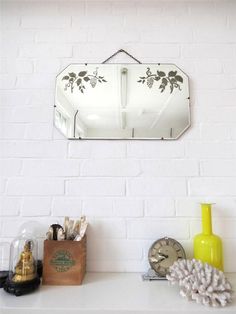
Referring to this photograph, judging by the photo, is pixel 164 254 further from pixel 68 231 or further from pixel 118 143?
pixel 118 143

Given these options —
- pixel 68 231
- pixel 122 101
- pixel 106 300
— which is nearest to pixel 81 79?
pixel 122 101

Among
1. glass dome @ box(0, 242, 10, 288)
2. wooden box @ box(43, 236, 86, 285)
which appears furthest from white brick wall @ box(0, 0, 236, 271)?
wooden box @ box(43, 236, 86, 285)

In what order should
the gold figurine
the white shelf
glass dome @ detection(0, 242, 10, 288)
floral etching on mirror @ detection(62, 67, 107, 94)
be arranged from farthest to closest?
1. floral etching on mirror @ detection(62, 67, 107, 94)
2. glass dome @ detection(0, 242, 10, 288)
3. the gold figurine
4. the white shelf

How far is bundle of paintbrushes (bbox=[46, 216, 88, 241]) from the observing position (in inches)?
32.2

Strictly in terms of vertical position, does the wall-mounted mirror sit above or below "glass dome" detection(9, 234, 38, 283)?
above

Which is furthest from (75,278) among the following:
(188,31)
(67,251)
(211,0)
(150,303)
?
(211,0)

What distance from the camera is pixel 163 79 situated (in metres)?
1.02

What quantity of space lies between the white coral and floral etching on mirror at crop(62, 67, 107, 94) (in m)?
0.81

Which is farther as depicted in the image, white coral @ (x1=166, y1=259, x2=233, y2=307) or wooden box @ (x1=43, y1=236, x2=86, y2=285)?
wooden box @ (x1=43, y1=236, x2=86, y2=285)

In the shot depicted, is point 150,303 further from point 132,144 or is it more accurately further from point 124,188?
point 132,144

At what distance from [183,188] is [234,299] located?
1.34 feet

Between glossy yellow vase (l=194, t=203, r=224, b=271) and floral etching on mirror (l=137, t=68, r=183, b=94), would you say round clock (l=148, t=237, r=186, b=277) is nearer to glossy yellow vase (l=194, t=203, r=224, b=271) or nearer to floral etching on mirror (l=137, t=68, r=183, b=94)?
glossy yellow vase (l=194, t=203, r=224, b=271)

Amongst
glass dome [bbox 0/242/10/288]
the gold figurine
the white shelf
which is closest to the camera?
the white shelf

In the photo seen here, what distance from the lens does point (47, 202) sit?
3.16ft
